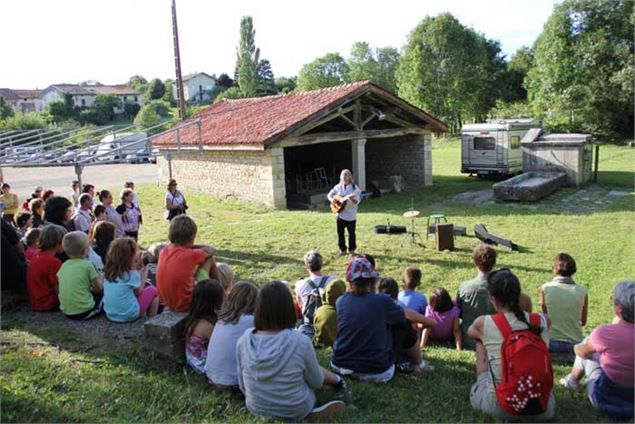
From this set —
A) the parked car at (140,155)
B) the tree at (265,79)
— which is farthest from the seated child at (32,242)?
the tree at (265,79)

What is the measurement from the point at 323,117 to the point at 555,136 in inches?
317

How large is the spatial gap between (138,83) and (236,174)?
90.5 meters

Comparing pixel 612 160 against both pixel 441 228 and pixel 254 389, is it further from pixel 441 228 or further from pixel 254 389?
pixel 254 389

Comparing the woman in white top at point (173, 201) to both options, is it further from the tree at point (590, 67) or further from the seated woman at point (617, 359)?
the tree at point (590, 67)

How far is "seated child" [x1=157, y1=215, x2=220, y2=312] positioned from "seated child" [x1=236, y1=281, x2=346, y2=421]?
4.50 ft

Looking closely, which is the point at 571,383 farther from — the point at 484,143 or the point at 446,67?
the point at 446,67

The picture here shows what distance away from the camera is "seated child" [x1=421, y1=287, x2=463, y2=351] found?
211 inches

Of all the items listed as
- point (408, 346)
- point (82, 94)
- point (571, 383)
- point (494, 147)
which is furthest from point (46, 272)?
point (82, 94)

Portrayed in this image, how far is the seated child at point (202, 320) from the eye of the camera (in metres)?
4.16

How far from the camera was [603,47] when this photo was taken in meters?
33.4

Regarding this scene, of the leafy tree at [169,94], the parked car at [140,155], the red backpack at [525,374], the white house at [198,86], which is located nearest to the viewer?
the red backpack at [525,374]

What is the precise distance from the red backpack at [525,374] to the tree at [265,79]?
240ft

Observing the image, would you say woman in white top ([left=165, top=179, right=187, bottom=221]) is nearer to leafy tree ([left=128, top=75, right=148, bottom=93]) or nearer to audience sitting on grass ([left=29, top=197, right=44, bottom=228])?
audience sitting on grass ([left=29, top=197, right=44, bottom=228])

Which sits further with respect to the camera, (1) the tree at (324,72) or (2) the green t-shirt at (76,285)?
(1) the tree at (324,72)
